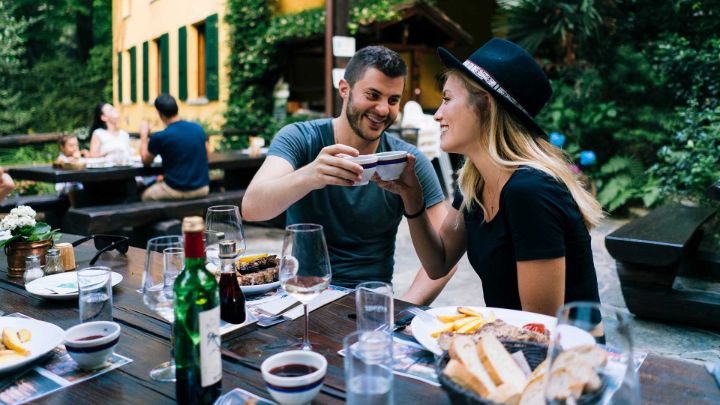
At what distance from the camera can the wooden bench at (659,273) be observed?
372 centimetres

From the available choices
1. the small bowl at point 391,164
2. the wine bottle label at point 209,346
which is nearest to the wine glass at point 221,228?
the small bowl at point 391,164

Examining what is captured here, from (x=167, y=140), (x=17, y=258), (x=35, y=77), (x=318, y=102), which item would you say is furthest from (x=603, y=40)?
(x=35, y=77)

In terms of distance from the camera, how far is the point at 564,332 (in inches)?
31.9

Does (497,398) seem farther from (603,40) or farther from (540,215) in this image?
(603,40)

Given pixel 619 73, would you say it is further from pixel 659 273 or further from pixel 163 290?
pixel 163 290

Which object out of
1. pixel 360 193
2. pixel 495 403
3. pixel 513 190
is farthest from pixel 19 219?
pixel 495 403

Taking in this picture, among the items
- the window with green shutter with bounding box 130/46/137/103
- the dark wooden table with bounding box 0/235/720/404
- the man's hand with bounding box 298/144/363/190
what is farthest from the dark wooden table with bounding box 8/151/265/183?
the window with green shutter with bounding box 130/46/137/103

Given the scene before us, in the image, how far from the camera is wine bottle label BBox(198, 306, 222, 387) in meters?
1.06

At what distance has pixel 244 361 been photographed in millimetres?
1355

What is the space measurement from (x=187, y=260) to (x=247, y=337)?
1.62 feet

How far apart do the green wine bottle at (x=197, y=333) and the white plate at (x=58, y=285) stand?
2.74 feet

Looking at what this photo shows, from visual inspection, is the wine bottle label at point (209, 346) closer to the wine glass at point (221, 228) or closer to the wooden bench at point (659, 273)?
the wine glass at point (221, 228)

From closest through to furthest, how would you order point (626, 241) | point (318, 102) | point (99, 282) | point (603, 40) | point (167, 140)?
point (99, 282) → point (626, 241) → point (167, 140) → point (603, 40) → point (318, 102)

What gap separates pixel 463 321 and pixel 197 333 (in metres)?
0.68
